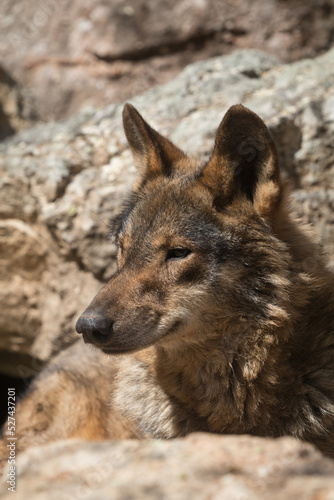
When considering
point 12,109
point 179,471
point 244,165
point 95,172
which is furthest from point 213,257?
point 12,109

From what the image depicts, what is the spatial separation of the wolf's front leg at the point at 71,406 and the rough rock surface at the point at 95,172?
148 centimetres

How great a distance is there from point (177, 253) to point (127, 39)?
7346 mm

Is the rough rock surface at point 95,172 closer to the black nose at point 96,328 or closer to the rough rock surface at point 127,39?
the rough rock surface at point 127,39

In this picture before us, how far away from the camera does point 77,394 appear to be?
500cm

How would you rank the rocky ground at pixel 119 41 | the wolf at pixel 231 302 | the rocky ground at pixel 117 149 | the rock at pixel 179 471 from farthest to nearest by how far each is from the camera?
the rocky ground at pixel 119 41 < the wolf at pixel 231 302 < the rocky ground at pixel 117 149 < the rock at pixel 179 471

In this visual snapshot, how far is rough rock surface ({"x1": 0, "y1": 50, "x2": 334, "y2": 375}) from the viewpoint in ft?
20.5

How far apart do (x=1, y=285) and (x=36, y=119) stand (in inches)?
136

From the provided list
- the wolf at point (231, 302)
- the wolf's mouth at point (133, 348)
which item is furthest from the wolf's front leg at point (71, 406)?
the wolf's mouth at point (133, 348)

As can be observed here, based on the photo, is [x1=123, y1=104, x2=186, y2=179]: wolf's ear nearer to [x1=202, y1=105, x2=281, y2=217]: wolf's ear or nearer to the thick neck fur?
[x1=202, y1=105, x2=281, y2=217]: wolf's ear

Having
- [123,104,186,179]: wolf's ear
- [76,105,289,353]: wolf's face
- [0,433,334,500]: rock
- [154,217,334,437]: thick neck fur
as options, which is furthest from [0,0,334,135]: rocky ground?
[0,433,334,500]: rock

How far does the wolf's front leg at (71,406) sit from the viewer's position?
4.75 metres

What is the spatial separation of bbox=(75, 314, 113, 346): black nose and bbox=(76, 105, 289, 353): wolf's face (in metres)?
0.08

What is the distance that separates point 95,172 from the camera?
673cm

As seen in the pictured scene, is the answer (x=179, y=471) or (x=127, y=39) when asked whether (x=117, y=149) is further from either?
(x=179, y=471)
